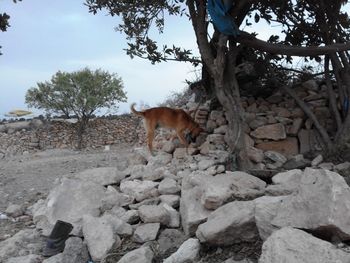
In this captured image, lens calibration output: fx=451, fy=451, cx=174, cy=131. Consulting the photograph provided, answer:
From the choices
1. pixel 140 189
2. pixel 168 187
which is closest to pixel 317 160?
pixel 168 187

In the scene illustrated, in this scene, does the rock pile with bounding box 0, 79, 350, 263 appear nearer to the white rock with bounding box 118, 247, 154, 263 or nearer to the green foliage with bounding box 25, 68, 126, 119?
the white rock with bounding box 118, 247, 154, 263

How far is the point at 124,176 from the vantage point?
19.7 ft

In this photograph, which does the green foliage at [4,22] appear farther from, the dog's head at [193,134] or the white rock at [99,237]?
the dog's head at [193,134]

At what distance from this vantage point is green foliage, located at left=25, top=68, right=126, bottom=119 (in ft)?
51.2

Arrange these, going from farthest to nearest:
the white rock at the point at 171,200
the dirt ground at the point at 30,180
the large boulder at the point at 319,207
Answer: the dirt ground at the point at 30,180
the white rock at the point at 171,200
the large boulder at the point at 319,207

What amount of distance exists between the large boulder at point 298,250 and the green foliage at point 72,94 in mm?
13193

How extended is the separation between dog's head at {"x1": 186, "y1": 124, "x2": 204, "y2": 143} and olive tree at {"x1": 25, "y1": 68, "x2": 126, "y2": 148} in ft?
29.6

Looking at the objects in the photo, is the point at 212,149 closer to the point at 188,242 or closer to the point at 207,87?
the point at 207,87

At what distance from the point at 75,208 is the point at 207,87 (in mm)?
3439

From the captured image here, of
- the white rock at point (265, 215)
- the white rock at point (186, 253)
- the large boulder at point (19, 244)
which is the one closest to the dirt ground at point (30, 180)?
the large boulder at point (19, 244)

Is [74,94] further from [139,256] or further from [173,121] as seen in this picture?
[139,256]

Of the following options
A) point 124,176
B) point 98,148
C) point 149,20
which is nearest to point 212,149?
point 124,176

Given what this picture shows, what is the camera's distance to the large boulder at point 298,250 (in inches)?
107

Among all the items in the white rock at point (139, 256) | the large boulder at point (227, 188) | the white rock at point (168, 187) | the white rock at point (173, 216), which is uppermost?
the large boulder at point (227, 188)
